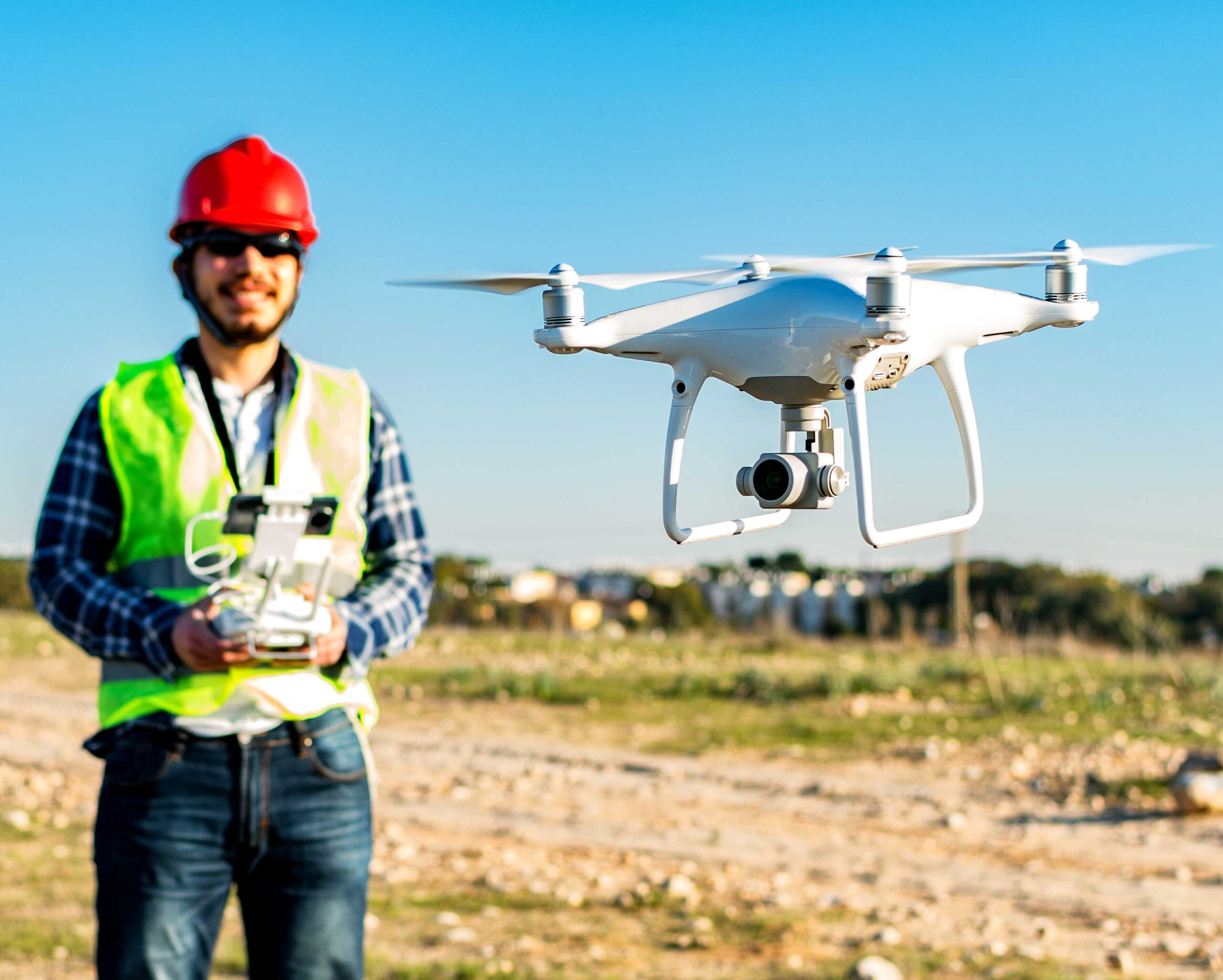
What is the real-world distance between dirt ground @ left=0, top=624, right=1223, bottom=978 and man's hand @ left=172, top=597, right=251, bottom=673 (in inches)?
161

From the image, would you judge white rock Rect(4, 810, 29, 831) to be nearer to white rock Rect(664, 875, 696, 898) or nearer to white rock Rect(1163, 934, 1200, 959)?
white rock Rect(664, 875, 696, 898)

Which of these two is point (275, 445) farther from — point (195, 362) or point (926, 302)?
point (926, 302)

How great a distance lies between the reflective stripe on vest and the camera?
2.85m

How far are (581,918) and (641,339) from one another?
662 cm

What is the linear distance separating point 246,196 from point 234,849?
1.35 metres

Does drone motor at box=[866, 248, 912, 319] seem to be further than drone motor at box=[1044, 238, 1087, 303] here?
No

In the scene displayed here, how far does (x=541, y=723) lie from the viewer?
13.3 metres

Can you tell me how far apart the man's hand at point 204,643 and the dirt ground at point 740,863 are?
13.4 feet

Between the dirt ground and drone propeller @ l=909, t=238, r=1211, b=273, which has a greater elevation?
drone propeller @ l=909, t=238, r=1211, b=273

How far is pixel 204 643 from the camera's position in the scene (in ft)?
8.13

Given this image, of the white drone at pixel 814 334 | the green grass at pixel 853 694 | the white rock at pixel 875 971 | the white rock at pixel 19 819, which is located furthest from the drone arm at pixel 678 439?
the green grass at pixel 853 694

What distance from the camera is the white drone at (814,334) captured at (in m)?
0.74

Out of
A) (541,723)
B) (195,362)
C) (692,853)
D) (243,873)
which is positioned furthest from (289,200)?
(541,723)

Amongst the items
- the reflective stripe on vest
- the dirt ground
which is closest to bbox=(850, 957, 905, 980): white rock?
the dirt ground
